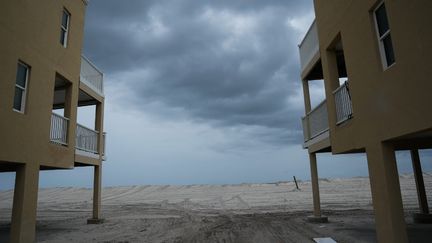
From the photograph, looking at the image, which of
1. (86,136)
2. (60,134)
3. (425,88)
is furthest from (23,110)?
(425,88)

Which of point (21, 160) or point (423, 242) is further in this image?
point (21, 160)

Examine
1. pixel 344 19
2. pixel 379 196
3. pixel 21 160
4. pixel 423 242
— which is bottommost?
pixel 423 242

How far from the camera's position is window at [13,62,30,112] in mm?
11000

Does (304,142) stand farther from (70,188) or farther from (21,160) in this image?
(70,188)

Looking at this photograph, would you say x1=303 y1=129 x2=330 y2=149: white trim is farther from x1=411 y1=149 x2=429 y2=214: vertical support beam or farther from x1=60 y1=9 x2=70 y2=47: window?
x1=60 y1=9 x2=70 y2=47: window

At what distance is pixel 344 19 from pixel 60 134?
11.5m

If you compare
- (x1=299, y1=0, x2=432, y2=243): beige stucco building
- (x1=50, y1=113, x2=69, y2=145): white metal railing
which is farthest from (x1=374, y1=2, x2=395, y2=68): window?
(x1=50, y1=113, x2=69, y2=145): white metal railing

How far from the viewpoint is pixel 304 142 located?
633 inches

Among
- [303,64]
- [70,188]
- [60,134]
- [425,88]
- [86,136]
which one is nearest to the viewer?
[425,88]

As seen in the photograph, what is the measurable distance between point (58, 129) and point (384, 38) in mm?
12120

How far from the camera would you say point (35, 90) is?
11.7 m

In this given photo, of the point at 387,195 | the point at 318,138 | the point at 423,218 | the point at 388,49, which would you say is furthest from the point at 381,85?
the point at 423,218

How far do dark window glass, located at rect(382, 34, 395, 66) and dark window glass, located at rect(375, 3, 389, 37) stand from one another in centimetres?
20

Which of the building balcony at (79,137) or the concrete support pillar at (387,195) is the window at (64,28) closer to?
the building balcony at (79,137)
